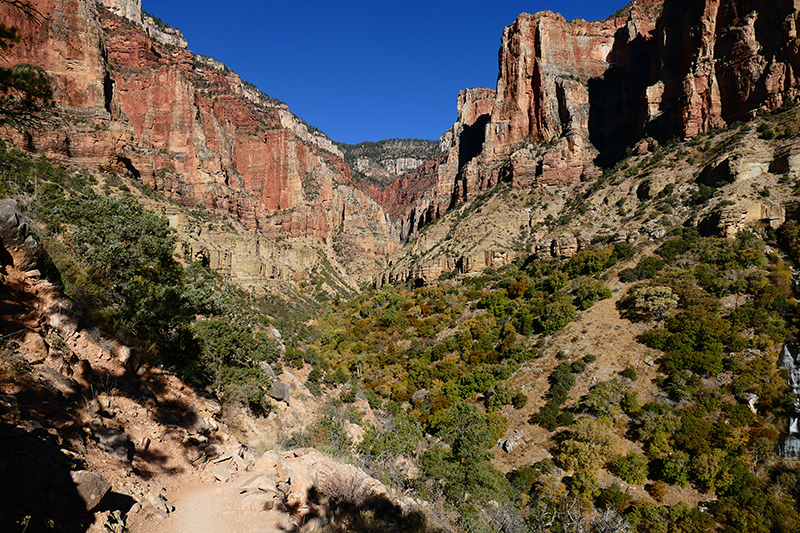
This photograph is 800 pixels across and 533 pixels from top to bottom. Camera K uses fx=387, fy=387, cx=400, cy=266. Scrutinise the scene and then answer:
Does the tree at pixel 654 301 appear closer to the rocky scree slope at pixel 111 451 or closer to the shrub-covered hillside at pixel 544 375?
the shrub-covered hillside at pixel 544 375

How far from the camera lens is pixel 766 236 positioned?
30891mm

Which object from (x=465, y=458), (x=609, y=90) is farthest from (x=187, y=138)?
(x=609, y=90)

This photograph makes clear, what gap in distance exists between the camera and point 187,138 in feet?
263

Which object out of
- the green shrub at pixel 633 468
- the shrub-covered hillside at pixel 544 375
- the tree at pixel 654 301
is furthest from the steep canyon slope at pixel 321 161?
the green shrub at pixel 633 468

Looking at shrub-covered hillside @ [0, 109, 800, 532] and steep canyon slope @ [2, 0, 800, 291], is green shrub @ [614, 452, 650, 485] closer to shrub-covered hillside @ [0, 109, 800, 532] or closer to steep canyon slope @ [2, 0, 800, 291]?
shrub-covered hillside @ [0, 109, 800, 532]

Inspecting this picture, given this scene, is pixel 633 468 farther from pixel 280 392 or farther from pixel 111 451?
pixel 111 451

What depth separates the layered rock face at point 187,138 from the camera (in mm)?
52844

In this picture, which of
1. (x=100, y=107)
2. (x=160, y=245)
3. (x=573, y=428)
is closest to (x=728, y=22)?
(x=573, y=428)

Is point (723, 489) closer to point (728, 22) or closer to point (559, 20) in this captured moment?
point (728, 22)

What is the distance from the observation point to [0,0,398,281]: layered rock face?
173ft

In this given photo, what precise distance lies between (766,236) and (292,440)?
126ft

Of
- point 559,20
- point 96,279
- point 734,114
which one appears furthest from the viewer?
point 559,20

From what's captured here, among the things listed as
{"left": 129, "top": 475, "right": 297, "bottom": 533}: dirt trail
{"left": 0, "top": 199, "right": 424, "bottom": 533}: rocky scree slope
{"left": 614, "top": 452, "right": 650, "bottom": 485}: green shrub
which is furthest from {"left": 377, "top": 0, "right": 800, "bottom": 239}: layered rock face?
{"left": 129, "top": 475, "right": 297, "bottom": 533}: dirt trail

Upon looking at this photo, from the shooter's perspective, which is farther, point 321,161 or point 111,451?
point 321,161
